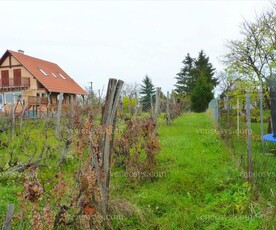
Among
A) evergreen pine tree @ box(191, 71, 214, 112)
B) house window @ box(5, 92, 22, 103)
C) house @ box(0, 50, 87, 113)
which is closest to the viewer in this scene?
house window @ box(5, 92, 22, 103)

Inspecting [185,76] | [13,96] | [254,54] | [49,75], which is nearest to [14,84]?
[49,75]

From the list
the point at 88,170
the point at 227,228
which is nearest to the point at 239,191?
the point at 227,228

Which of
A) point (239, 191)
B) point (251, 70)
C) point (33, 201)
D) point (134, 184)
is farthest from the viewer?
point (251, 70)

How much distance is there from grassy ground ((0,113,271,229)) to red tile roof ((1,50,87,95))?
74.0 feet

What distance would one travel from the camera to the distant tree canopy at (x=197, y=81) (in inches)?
1368

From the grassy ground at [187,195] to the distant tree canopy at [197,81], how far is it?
28678 millimetres

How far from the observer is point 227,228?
3.50m

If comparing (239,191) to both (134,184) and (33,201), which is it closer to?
(134,184)

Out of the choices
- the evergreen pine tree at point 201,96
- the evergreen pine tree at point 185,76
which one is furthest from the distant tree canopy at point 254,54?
the evergreen pine tree at point 185,76

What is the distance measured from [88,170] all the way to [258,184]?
9.76 feet

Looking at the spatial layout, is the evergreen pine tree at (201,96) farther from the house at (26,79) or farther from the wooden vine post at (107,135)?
the wooden vine post at (107,135)

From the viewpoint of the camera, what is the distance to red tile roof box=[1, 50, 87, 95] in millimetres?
27675

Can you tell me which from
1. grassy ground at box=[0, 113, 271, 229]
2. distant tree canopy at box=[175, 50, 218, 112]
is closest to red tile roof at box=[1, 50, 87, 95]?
distant tree canopy at box=[175, 50, 218, 112]

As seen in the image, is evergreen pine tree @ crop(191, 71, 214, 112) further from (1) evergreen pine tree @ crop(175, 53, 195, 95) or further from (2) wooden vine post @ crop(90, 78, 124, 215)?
(2) wooden vine post @ crop(90, 78, 124, 215)
